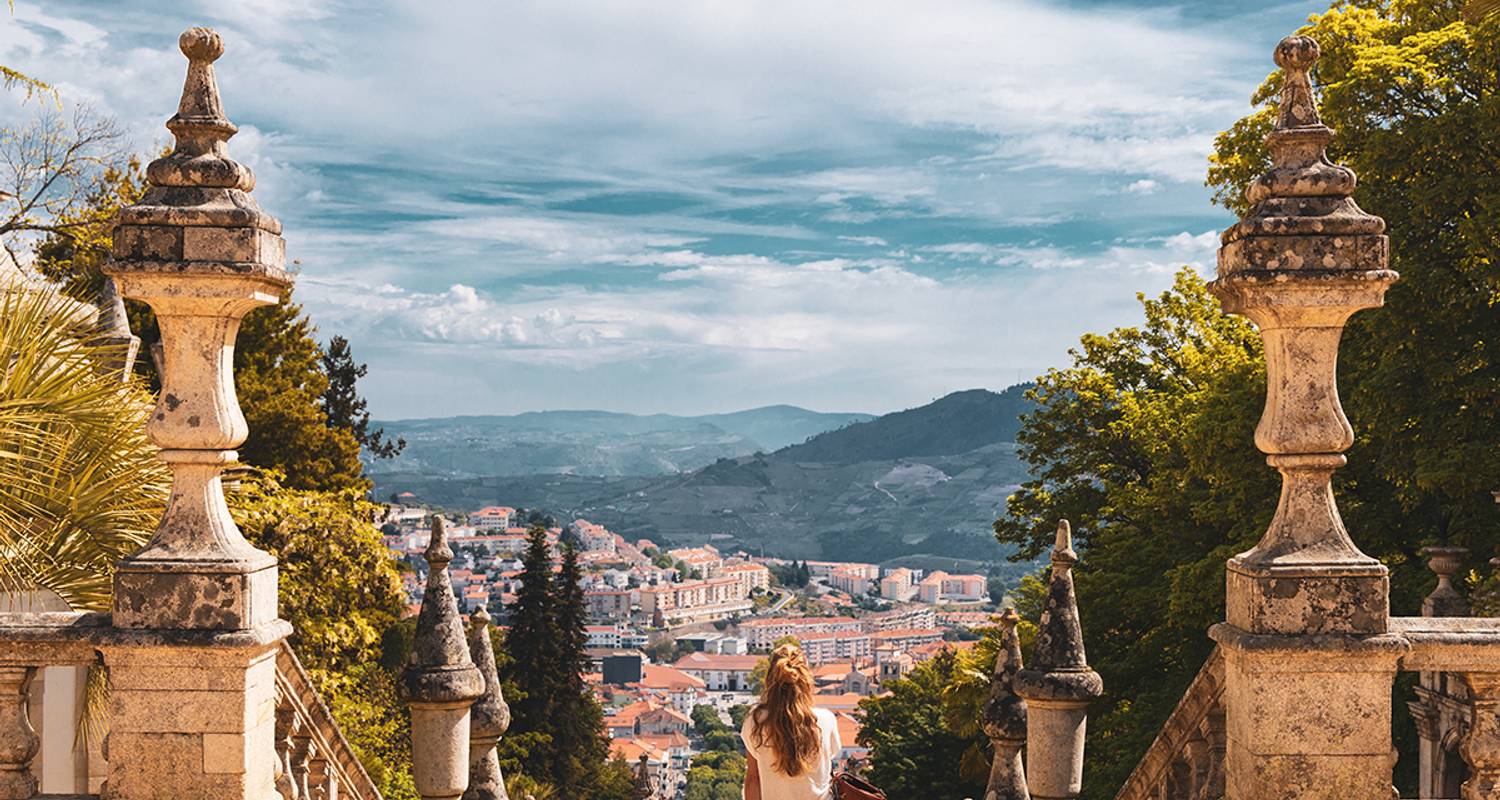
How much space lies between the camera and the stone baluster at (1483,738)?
15.4 feet

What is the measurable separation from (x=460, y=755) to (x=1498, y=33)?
13760mm

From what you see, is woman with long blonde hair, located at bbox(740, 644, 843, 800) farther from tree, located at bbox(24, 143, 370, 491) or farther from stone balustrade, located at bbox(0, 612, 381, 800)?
tree, located at bbox(24, 143, 370, 491)

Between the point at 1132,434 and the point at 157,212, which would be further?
the point at 1132,434

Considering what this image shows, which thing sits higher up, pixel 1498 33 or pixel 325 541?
pixel 1498 33

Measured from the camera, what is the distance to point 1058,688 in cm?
760

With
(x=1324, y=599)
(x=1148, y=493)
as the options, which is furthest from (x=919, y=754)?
(x=1324, y=599)

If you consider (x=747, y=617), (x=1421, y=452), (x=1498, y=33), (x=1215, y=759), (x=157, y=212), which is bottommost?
(x=747, y=617)

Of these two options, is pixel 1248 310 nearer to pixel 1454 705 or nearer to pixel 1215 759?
pixel 1215 759

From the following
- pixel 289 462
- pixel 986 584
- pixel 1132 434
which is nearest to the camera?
pixel 1132 434

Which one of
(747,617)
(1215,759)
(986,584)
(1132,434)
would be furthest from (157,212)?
(986,584)

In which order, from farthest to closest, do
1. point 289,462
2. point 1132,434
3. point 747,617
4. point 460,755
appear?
1. point 747,617
2. point 289,462
3. point 1132,434
4. point 460,755

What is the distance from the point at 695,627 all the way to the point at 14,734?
177010 mm

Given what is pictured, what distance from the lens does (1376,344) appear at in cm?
1466

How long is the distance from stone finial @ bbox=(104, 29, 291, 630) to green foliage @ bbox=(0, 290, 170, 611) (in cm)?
174
